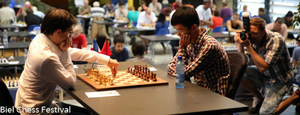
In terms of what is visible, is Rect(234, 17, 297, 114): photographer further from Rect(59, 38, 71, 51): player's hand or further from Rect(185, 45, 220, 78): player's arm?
Rect(59, 38, 71, 51): player's hand

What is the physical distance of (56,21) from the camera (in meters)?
2.49

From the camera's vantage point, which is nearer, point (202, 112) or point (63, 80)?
point (202, 112)

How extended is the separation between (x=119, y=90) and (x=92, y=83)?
23 cm

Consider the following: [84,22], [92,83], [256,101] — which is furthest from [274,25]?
[84,22]

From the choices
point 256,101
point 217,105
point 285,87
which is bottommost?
point 256,101

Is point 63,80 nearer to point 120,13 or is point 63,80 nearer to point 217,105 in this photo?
point 217,105

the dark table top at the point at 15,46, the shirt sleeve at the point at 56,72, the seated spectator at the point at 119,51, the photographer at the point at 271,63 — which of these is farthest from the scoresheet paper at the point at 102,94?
the dark table top at the point at 15,46

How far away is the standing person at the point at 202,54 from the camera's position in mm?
2879

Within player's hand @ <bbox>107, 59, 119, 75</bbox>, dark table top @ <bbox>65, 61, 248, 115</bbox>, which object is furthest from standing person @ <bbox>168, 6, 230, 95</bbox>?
player's hand @ <bbox>107, 59, 119, 75</bbox>

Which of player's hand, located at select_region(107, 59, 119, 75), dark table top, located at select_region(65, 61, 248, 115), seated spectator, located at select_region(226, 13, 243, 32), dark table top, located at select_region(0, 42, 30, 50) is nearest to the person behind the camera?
dark table top, located at select_region(65, 61, 248, 115)

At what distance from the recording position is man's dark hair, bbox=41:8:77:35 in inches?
98.0

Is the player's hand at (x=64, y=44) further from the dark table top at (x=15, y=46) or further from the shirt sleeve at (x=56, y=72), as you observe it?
the dark table top at (x=15, y=46)

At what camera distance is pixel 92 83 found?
273 cm

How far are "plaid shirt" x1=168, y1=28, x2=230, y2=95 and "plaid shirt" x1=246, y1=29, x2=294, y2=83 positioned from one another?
1395mm
